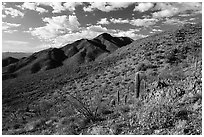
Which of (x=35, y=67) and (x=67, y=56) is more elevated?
(x=67, y=56)

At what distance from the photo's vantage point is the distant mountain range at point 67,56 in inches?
3964

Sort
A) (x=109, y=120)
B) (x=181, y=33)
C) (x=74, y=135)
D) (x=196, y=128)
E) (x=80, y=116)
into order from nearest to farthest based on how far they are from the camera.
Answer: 1. (x=196, y=128)
2. (x=74, y=135)
3. (x=109, y=120)
4. (x=80, y=116)
5. (x=181, y=33)

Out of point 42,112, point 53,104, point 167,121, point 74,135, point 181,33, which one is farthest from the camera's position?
point 181,33

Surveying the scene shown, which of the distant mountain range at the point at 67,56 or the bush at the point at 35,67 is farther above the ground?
the distant mountain range at the point at 67,56

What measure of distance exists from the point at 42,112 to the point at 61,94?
5.63m

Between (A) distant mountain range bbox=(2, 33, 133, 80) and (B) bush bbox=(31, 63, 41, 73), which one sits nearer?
(B) bush bbox=(31, 63, 41, 73)

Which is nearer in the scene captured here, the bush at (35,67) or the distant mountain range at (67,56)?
the bush at (35,67)

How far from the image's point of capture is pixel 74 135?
1078cm

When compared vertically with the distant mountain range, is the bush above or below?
below

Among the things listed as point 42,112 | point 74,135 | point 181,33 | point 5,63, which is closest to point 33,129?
point 74,135

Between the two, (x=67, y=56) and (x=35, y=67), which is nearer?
(x=35, y=67)

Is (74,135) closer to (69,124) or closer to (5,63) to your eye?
(69,124)

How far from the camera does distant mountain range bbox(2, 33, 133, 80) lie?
101 metres

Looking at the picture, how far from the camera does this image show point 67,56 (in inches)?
4518
